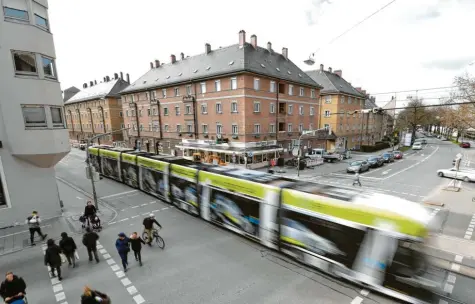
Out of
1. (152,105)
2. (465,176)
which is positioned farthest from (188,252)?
(152,105)

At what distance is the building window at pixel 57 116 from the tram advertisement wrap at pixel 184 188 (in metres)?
6.78

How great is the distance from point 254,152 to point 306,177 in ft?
22.5

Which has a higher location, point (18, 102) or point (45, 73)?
point (45, 73)

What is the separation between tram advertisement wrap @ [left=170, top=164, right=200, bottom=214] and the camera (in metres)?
12.5

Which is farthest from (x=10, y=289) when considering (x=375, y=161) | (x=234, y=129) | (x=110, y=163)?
(x=375, y=161)

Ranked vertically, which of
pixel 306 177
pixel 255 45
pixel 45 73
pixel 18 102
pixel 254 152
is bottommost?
pixel 306 177

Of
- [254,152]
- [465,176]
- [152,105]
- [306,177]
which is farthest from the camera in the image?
[152,105]

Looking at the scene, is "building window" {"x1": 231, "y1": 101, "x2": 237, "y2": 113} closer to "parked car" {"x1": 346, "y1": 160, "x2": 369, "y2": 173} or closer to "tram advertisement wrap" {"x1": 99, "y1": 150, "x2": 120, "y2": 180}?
"tram advertisement wrap" {"x1": 99, "y1": 150, "x2": 120, "y2": 180}

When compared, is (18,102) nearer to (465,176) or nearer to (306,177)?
(306,177)

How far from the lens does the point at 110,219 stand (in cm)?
1330

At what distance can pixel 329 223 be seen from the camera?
275 inches

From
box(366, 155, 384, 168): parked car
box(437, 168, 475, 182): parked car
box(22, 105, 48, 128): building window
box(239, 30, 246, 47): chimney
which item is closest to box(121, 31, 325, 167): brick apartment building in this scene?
box(239, 30, 246, 47): chimney

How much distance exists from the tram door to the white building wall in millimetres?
15297

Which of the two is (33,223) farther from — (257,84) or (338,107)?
(338,107)
